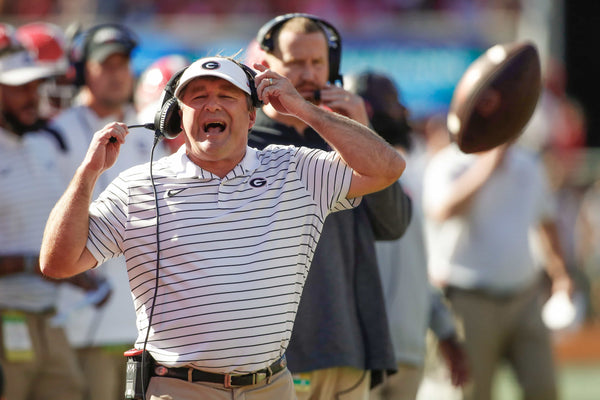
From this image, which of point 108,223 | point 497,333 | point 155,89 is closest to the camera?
point 108,223

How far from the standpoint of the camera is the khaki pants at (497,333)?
7188 mm

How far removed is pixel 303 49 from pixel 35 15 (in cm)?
1309

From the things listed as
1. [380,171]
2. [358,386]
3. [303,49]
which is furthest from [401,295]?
[380,171]

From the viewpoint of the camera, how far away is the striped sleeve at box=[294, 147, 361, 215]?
12.4ft

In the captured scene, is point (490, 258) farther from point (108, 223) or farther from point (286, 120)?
point (108, 223)

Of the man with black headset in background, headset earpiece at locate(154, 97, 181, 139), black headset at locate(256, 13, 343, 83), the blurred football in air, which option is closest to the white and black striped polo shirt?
headset earpiece at locate(154, 97, 181, 139)

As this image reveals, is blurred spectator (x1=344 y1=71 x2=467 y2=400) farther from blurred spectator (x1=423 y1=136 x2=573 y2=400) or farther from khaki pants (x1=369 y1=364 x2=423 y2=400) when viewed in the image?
blurred spectator (x1=423 y1=136 x2=573 y2=400)

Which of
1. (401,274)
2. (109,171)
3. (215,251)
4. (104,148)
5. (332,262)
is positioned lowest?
(401,274)

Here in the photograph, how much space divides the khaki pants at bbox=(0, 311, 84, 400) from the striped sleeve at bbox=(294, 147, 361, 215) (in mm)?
2672

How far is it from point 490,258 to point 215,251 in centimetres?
407

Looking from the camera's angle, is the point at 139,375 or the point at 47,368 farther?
the point at 47,368

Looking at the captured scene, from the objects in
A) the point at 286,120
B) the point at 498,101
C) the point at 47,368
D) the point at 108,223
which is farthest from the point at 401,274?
the point at 108,223

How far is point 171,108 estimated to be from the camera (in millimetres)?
3760

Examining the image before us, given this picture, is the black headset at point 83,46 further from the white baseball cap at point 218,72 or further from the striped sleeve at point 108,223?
the striped sleeve at point 108,223
